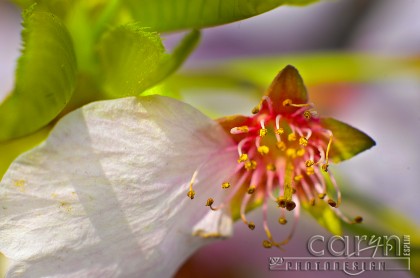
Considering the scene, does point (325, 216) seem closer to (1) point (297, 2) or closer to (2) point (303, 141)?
(2) point (303, 141)

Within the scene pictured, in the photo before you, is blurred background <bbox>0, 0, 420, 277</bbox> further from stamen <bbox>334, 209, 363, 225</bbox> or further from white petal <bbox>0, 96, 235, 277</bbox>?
white petal <bbox>0, 96, 235, 277</bbox>

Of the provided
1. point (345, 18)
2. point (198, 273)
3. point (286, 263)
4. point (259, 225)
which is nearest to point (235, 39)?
point (345, 18)

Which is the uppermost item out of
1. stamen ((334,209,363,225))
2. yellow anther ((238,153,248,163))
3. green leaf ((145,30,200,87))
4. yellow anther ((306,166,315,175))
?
green leaf ((145,30,200,87))

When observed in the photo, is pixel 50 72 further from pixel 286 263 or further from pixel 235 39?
pixel 235 39

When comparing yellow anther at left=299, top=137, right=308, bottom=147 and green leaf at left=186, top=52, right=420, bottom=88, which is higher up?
green leaf at left=186, top=52, right=420, bottom=88

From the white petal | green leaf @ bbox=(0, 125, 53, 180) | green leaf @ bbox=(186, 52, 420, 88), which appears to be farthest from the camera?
green leaf @ bbox=(186, 52, 420, 88)

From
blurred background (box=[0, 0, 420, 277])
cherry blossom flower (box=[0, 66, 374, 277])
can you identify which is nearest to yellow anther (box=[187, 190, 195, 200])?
cherry blossom flower (box=[0, 66, 374, 277])

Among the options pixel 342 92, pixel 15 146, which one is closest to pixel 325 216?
pixel 15 146
